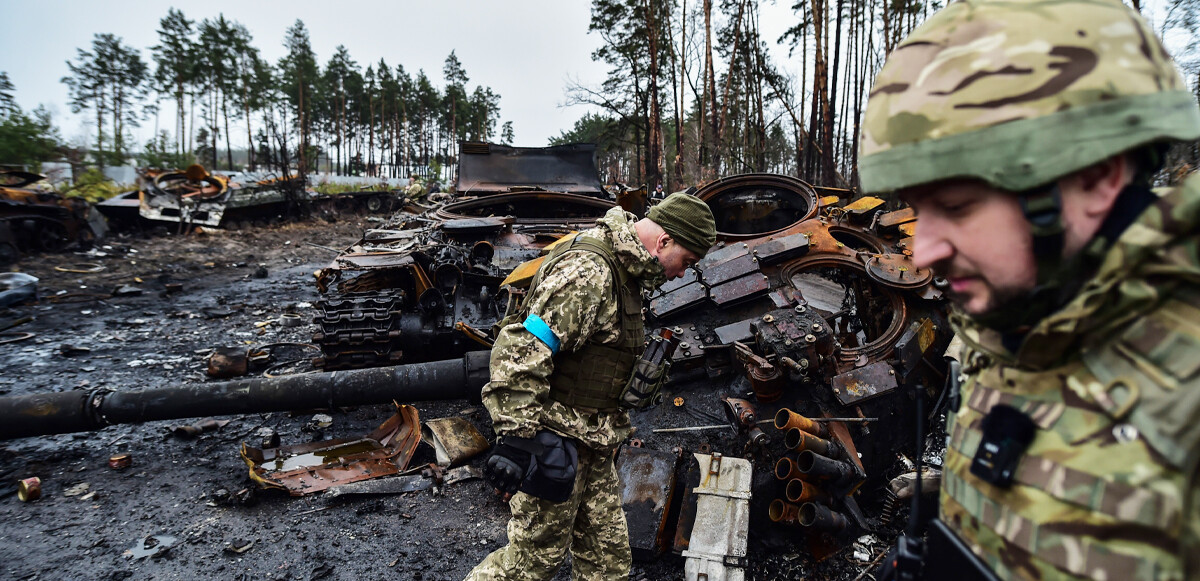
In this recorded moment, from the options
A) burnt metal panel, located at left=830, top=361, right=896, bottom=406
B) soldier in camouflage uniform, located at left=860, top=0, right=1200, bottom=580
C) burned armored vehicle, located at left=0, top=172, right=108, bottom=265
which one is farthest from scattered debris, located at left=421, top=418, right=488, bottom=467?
burned armored vehicle, located at left=0, top=172, right=108, bottom=265

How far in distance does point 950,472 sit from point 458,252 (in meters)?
4.46

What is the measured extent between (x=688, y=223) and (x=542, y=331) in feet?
2.43

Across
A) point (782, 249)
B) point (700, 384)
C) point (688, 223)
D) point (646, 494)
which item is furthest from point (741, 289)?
point (688, 223)

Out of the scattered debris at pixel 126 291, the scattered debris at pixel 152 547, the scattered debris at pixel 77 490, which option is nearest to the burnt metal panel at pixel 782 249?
the scattered debris at pixel 152 547

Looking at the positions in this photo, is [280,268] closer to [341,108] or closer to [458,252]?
[458,252]

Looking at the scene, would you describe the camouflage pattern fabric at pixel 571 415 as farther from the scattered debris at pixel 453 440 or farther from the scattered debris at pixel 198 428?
the scattered debris at pixel 198 428

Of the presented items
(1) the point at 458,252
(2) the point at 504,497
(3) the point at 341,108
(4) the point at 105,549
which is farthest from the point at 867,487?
(3) the point at 341,108

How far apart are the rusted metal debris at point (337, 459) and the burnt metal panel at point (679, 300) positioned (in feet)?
6.53

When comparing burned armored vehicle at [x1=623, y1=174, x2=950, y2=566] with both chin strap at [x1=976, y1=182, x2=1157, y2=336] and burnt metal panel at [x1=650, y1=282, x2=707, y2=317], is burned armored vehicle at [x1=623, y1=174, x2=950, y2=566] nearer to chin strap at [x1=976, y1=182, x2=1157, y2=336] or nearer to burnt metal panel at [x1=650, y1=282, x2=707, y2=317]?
burnt metal panel at [x1=650, y1=282, x2=707, y2=317]

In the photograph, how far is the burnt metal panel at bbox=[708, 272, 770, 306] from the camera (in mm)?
4301

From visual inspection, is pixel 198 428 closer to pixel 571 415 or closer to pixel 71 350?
pixel 71 350

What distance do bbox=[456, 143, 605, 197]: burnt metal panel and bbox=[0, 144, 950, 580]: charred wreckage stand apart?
286cm

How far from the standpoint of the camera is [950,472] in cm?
112

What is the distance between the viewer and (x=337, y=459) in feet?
14.1
